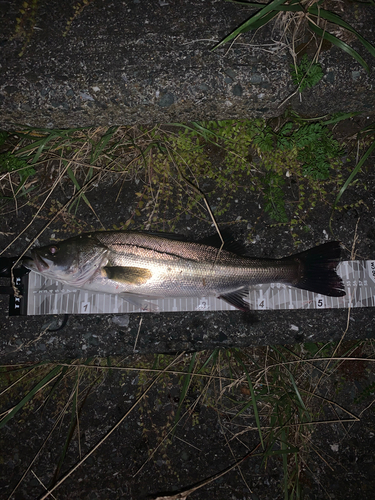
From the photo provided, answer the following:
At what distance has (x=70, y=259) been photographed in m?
2.82

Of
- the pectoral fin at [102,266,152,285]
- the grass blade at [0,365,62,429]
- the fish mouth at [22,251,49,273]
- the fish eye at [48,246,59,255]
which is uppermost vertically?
the fish eye at [48,246,59,255]

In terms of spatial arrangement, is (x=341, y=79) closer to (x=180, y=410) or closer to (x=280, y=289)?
(x=280, y=289)

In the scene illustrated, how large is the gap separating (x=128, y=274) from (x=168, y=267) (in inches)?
15.1

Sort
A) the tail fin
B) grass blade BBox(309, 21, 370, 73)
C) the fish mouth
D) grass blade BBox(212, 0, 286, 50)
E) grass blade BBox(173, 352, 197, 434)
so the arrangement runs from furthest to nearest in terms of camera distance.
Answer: grass blade BBox(173, 352, 197, 434) → the tail fin → the fish mouth → grass blade BBox(309, 21, 370, 73) → grass blade BBox(212, 0, 286, 50)

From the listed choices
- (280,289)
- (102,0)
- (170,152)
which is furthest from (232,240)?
(102,0)

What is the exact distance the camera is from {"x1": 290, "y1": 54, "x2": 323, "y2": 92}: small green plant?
260 centimetres

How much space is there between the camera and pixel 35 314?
311cm

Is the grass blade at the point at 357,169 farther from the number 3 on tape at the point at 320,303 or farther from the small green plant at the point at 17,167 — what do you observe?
the small green plant at the point at 17,167

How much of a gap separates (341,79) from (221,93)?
108 centimetres

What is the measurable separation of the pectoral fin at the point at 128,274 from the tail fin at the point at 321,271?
147cm

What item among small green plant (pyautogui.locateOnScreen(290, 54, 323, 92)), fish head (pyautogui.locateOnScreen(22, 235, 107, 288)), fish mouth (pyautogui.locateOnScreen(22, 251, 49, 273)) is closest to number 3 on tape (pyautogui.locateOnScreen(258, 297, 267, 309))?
fish head (pyautogui.locateOnScreen(22, 235, 107, 288))

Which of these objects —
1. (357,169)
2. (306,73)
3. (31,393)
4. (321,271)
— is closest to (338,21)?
(306,73)

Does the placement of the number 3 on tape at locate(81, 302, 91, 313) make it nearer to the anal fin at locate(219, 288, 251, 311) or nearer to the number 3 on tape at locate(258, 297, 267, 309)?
the anal fin at locate(219, 288, 251, 311)

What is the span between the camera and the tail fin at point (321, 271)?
9.64 feet
